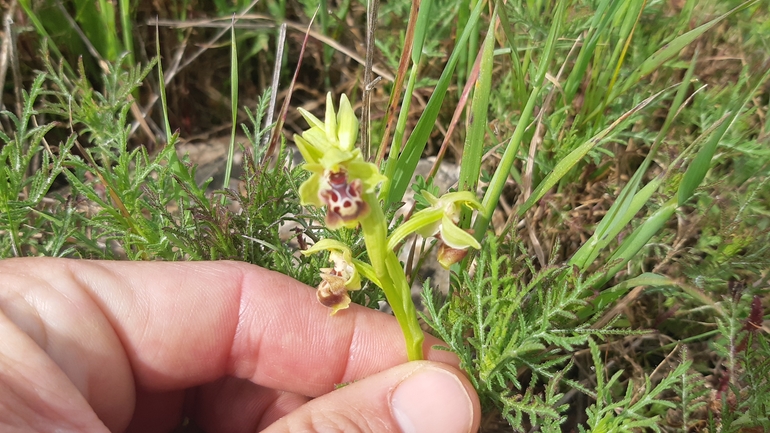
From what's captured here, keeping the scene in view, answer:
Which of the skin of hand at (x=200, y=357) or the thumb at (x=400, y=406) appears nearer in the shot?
the skin of hand at (x=200, y=357)

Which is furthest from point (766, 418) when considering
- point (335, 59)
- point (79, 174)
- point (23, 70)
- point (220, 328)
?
point (23, 70)

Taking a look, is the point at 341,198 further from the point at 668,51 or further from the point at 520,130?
the point at 668,51

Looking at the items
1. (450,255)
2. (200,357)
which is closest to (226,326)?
(200,357)

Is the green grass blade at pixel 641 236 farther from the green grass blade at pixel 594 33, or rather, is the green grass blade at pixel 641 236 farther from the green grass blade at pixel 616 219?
the green grass blade at pixel 594 33

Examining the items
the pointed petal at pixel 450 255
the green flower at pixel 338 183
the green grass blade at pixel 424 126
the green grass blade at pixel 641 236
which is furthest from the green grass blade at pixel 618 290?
the green flower at pixel 338 183

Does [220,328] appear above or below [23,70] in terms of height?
below

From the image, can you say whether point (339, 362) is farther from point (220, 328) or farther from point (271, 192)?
point (271, 192)
